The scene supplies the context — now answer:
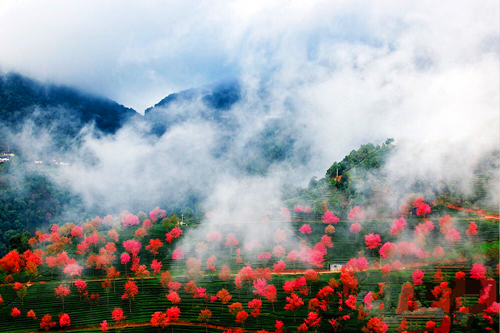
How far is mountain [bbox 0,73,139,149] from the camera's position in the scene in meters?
66.2

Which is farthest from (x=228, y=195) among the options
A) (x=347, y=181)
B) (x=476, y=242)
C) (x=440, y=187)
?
(x=476, y=242)

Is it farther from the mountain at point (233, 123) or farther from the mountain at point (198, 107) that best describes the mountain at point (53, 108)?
the mountain at point (233, 123)

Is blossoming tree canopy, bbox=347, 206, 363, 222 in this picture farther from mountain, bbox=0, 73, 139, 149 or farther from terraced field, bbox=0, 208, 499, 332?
mountain, bbox=0, 73, 139, 149

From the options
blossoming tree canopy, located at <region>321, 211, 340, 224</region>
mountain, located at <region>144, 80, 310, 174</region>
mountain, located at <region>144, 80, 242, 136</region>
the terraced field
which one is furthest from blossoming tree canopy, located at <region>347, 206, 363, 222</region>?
mountain, located at <region>144, 80, 242, 136</region>

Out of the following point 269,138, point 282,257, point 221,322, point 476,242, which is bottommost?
point 221,322

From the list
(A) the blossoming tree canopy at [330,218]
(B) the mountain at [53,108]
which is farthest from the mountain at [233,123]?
(A) the blossoming tree canopy at [330,218]

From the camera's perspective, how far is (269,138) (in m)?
67.0

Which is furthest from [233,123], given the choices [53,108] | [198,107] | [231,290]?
[231,290]

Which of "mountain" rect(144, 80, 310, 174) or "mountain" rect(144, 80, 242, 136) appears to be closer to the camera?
"mountain" rect(144, 80, 310, 174)

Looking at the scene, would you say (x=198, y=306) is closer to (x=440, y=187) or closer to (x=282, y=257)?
(x=282, y=257)

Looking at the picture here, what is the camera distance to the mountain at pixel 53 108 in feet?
217

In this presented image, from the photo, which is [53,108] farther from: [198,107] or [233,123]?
[233,123]

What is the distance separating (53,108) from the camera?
234ft

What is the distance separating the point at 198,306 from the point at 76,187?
35.8m
